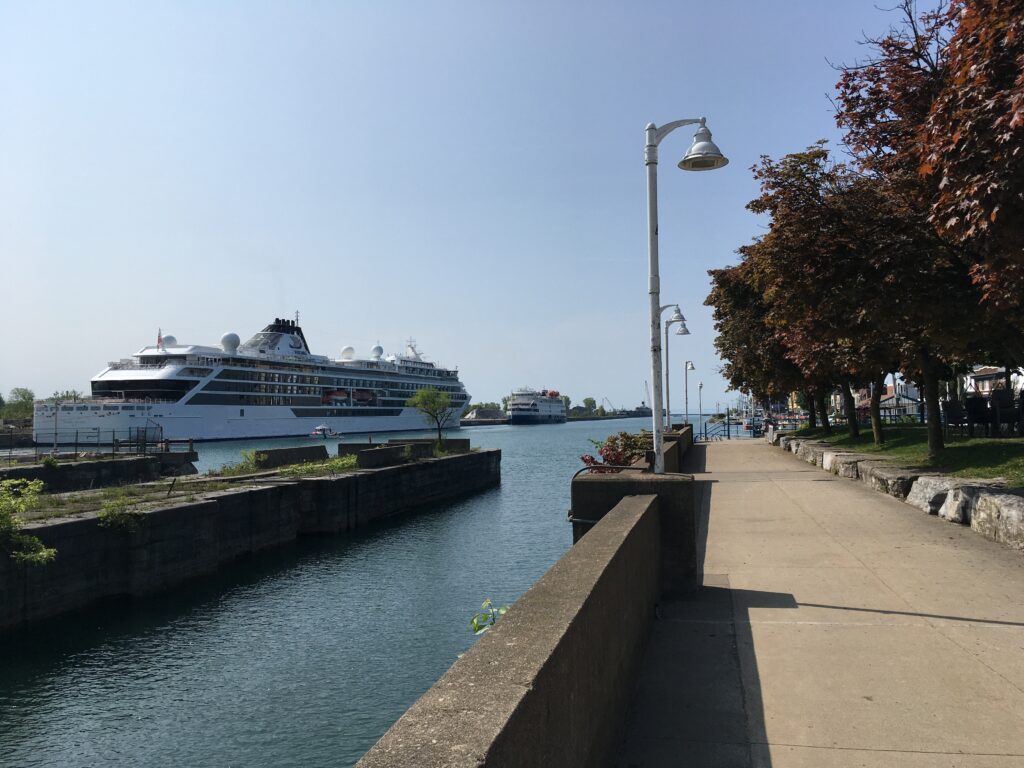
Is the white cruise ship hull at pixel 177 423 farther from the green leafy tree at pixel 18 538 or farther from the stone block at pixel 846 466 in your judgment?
the stone block at pixel 846 466

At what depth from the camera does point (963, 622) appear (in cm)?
639

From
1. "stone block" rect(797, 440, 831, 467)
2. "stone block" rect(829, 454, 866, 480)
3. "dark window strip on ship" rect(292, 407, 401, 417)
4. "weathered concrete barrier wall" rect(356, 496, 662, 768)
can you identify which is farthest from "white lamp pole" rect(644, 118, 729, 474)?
"dark window strip on ship" rect(292, 407, 401, 417)

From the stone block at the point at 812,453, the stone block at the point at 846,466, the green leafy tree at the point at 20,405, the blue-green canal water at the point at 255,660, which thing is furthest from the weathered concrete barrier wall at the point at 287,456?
the green leafy tree at the point at 20,405

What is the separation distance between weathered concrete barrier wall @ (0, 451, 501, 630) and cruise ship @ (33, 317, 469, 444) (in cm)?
4538

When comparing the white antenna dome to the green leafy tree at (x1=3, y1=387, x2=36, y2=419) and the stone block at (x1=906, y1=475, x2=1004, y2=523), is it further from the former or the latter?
the stone block at (x1=906, y1=475, x2=1004, y2=523)

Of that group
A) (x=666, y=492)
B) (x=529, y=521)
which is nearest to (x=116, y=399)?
(x=529, y=521)

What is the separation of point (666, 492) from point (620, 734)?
353 cm

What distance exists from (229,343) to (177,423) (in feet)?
46.7

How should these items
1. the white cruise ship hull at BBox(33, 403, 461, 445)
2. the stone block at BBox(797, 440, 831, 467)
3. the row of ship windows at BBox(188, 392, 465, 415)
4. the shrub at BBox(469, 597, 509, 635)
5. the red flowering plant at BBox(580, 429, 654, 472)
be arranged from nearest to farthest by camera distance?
1. the shrub at BBox(469, 597, 509, 635)
2. the red flowering plant at BBox(580, 429, 654, 472)
3. the stone block at BBox(797, 440, 831, 467)
4. the white cruise ship hull at BBox(33, 403, 461, 445)
5. the row of ship windows at BBox(188, 392, 465, 415)

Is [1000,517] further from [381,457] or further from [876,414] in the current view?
[381,457]

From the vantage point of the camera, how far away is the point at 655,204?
30.0ft

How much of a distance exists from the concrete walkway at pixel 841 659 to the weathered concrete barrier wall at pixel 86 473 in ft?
95.5

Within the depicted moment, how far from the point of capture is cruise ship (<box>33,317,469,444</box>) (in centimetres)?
7981

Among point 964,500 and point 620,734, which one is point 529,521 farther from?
point 620,734
